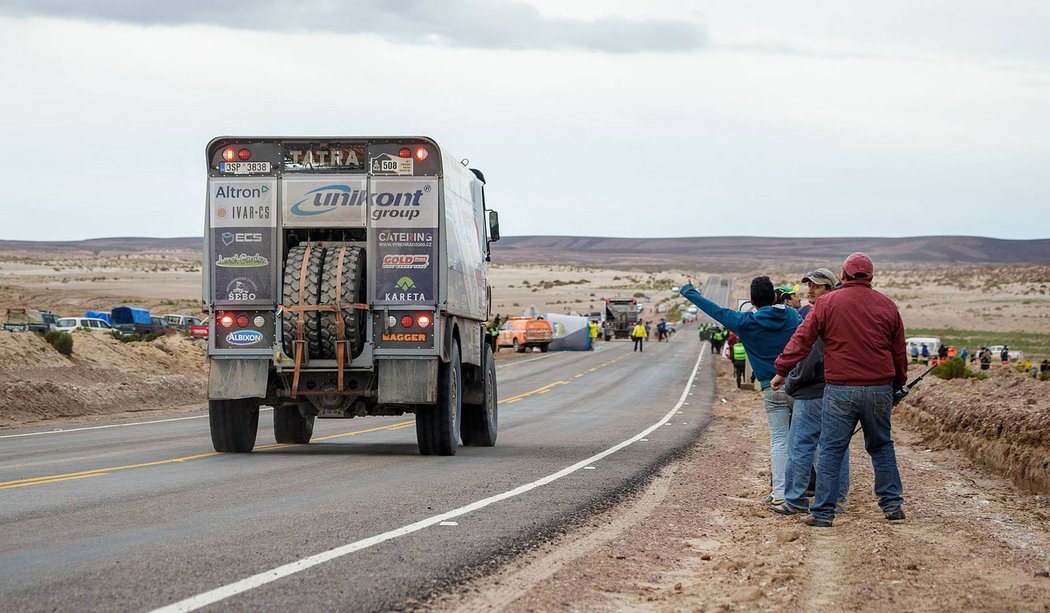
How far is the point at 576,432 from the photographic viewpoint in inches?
850

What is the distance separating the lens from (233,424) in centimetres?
1560

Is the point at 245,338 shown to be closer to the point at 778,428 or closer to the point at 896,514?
the point at 778,428

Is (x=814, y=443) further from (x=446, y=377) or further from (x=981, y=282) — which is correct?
(x=981, y=282)

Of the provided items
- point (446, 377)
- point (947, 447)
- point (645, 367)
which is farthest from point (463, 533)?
point (645, 367)

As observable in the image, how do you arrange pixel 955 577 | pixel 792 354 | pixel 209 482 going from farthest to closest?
1. pixel 209 482
2. pixel 792 354
3. pixel 955 577

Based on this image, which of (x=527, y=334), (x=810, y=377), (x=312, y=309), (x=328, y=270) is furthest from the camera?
(x=527, y=334)

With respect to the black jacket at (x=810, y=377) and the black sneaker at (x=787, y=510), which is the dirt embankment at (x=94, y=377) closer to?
the black sneaker at (x=787, y=510)

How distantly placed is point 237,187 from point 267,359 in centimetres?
205

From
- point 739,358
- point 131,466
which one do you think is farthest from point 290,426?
point 739,358

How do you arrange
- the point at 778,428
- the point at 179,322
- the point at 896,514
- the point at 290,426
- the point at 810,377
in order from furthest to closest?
the point at 179,322, the point at 290,426, the point at 778,428, the point at 810,377, the point at 896,514

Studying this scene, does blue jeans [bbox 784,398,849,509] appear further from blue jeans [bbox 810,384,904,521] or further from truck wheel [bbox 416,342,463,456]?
truck wheel [bbox 416,342,463,456]

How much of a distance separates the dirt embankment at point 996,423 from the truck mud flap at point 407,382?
695 cm

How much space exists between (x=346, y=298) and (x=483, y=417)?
3.75 metres

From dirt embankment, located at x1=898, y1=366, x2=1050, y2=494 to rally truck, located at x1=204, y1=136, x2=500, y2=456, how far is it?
6.99m
